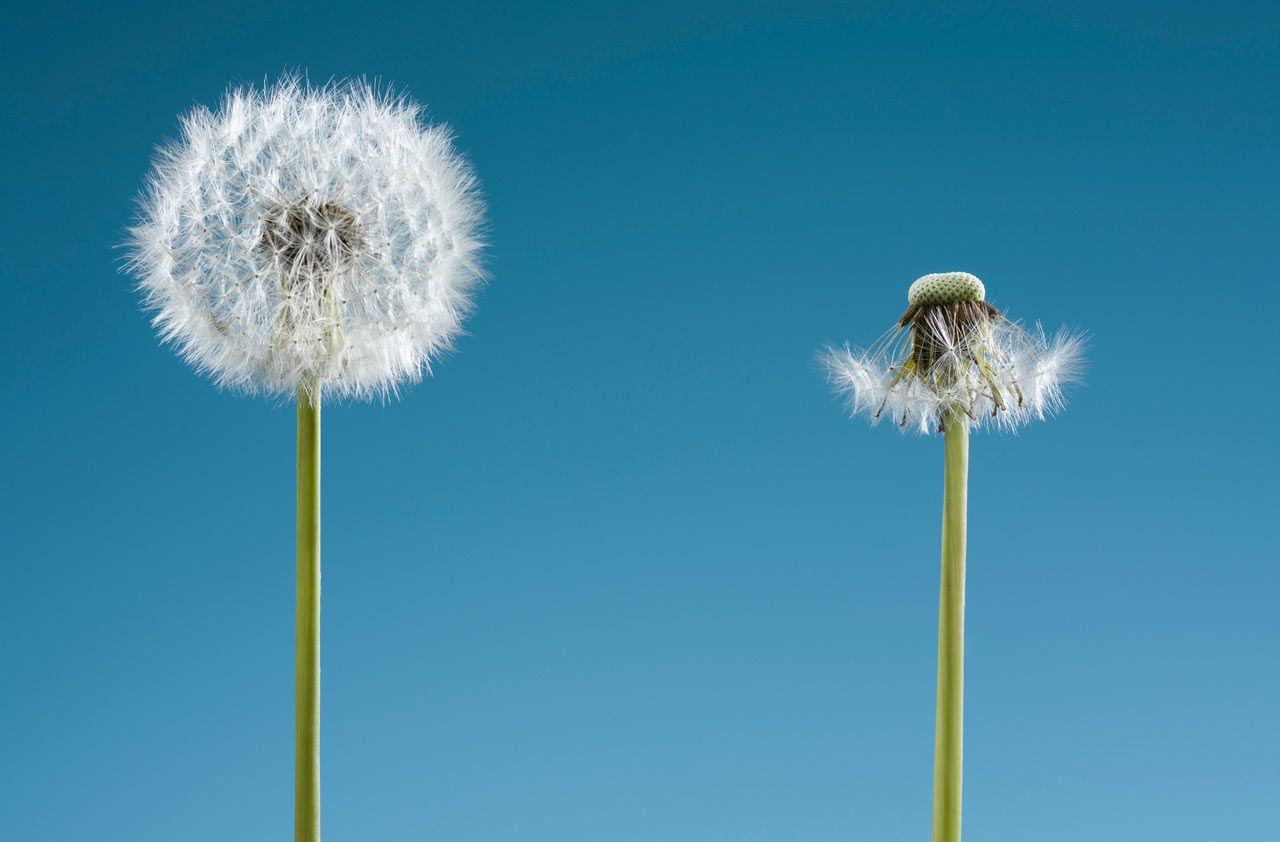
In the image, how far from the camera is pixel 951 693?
10.0 meters

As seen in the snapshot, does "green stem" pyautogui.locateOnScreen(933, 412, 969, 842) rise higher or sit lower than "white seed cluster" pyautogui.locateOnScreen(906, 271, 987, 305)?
lower

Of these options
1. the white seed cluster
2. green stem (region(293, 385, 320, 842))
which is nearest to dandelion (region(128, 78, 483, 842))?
green stem (region(293, 385, 320, 842))

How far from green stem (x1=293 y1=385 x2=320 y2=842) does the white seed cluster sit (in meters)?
4.78

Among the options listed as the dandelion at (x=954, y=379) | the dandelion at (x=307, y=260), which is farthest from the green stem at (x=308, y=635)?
the dandelion at (x=954, y=379)

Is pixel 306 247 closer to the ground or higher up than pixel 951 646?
higher up

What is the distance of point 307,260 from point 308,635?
2713mm

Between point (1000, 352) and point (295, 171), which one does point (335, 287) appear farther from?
point (1000, 352)

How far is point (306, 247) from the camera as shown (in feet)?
32.0

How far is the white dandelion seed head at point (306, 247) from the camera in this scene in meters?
9.78

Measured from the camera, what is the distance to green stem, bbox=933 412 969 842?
388 inches

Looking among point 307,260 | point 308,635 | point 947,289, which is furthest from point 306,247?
point 947,289

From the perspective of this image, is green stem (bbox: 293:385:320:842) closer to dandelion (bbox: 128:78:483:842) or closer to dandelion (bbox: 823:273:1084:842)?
dandelion (bbox: 128:78:483:842)

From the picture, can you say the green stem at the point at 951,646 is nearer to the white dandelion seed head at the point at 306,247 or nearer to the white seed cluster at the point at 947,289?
the white seed cluster at the point at 947,289

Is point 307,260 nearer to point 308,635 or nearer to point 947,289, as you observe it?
point 308,635
